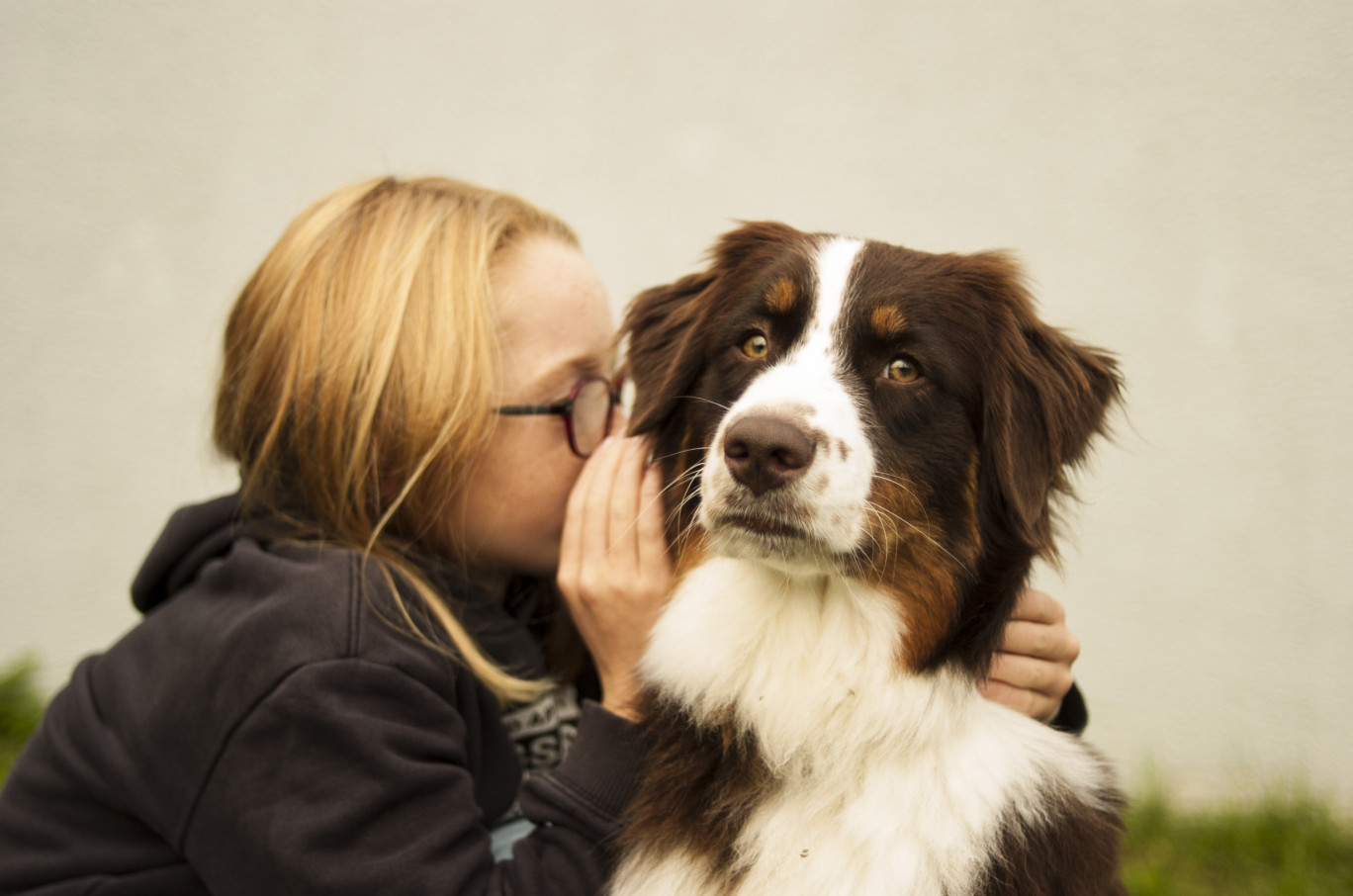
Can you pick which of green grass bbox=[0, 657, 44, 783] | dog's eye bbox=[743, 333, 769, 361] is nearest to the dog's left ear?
dog's eye bbox=[743, 333, 769, 361]

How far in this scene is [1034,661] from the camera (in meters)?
1.73

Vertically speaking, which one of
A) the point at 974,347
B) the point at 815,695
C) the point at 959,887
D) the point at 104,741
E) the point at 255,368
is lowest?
the point at 104,741

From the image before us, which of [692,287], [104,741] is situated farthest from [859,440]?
[104,741]

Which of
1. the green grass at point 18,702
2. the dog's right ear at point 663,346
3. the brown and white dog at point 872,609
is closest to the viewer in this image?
the brown and white dog at point 872,609

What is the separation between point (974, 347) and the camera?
1682mm

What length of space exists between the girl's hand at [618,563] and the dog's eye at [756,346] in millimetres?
345

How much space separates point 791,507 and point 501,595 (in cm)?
122

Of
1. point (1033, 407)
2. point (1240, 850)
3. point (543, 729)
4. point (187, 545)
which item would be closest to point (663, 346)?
point (1033, 407)

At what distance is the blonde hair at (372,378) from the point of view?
6.35ft

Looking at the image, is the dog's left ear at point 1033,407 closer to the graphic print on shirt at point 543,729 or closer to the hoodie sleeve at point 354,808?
the hoodie sleeve at point 354,808

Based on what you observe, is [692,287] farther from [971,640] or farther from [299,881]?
[299,881]

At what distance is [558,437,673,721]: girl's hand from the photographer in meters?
1.86

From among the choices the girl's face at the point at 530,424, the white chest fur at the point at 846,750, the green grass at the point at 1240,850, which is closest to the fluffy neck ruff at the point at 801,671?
the white chest fur at the point at 846,750

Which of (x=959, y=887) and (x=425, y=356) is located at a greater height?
(x=425, y=356)
